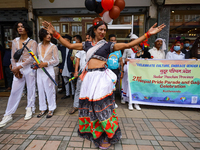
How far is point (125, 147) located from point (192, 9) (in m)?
6.29

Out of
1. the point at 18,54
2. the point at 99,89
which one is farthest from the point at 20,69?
the point at 99,89

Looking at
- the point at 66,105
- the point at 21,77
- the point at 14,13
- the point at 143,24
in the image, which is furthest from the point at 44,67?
the point at 143,24

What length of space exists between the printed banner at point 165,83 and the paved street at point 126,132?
35cm

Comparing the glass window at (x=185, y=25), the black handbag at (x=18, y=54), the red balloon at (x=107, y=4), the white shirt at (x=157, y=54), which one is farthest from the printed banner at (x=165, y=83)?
the black handbag at (x=18, y=54)

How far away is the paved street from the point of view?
2209 mm

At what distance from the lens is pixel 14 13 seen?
5.89 m

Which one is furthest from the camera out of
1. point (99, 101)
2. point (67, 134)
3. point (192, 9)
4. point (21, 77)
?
point (192, 9)

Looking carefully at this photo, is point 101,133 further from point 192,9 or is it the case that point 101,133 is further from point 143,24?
point 192,9

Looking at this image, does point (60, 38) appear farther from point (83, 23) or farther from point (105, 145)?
point (83, 23)

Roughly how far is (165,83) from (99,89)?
2559 millimetres

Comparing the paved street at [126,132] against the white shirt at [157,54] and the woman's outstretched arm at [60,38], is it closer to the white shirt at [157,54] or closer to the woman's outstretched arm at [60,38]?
the woman's outstretched arm at [60,38]

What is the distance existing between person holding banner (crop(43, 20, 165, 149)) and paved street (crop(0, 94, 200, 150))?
22cm

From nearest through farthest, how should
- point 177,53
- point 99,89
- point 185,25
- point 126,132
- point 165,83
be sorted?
point 99,89 → point 126,132 → point 165,83 → point 177,53 → point 185,25

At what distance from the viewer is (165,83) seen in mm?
3840
